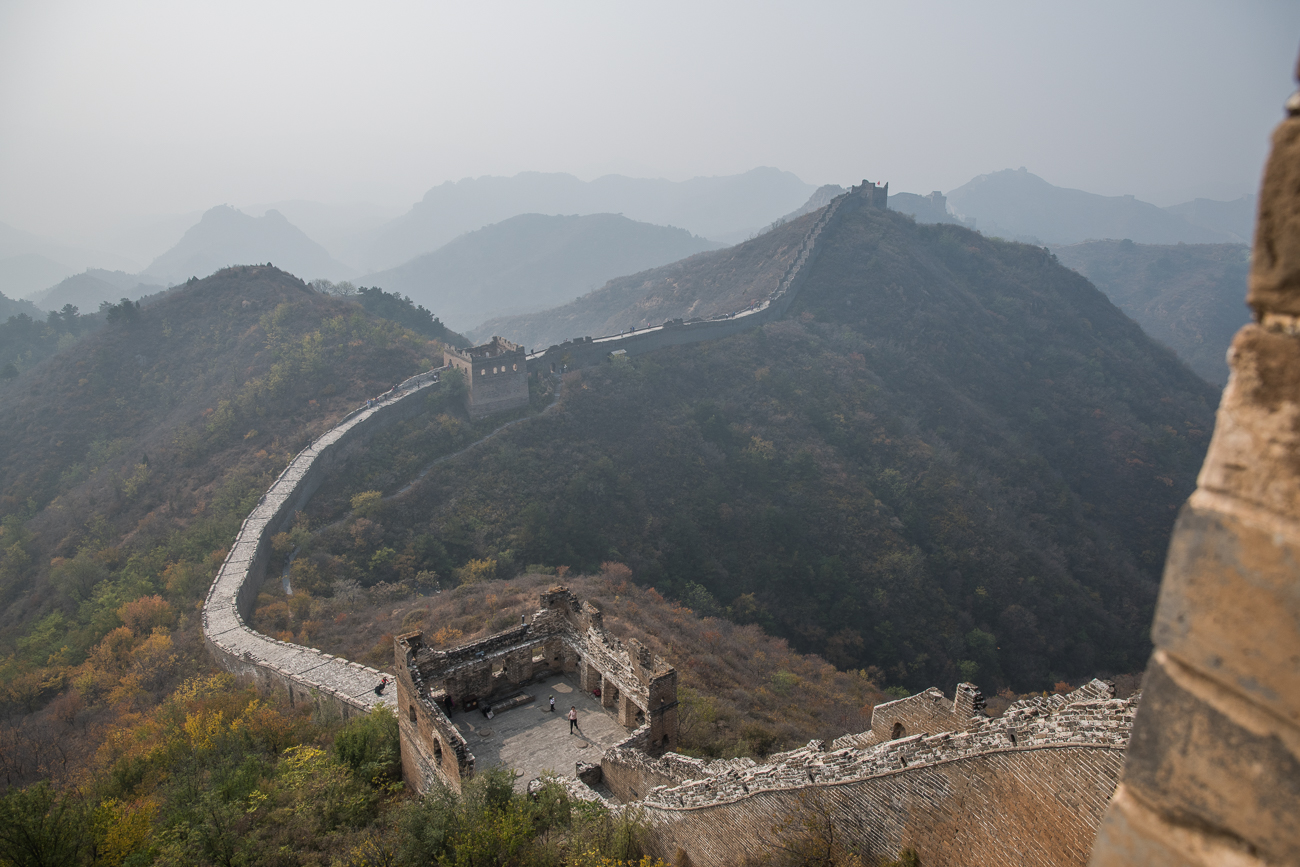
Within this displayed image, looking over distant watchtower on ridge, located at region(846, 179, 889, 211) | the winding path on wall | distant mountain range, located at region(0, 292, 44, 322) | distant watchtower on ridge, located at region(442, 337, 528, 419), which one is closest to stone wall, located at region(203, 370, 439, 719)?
the winding path on wall

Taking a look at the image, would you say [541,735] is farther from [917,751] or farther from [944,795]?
[944,795]

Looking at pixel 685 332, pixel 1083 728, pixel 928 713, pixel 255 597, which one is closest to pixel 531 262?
pixel 685 332

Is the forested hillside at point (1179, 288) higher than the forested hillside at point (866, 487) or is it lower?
higher

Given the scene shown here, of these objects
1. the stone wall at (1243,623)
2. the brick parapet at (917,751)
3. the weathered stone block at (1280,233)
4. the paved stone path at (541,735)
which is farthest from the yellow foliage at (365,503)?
the weathered stone block at (1280,233)

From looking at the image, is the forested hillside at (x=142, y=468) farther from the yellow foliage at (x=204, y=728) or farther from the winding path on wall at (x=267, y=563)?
the yellow foliage at (x=204, y=728)

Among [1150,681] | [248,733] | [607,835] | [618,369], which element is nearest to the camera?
[1150,681]

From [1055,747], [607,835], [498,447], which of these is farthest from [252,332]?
[1055,747]

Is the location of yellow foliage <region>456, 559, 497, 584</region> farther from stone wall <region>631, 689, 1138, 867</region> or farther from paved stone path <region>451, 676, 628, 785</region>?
stone wall <region>631, 689, 1138, 867</region>

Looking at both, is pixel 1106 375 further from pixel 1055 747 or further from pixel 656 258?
pixel 656 258
